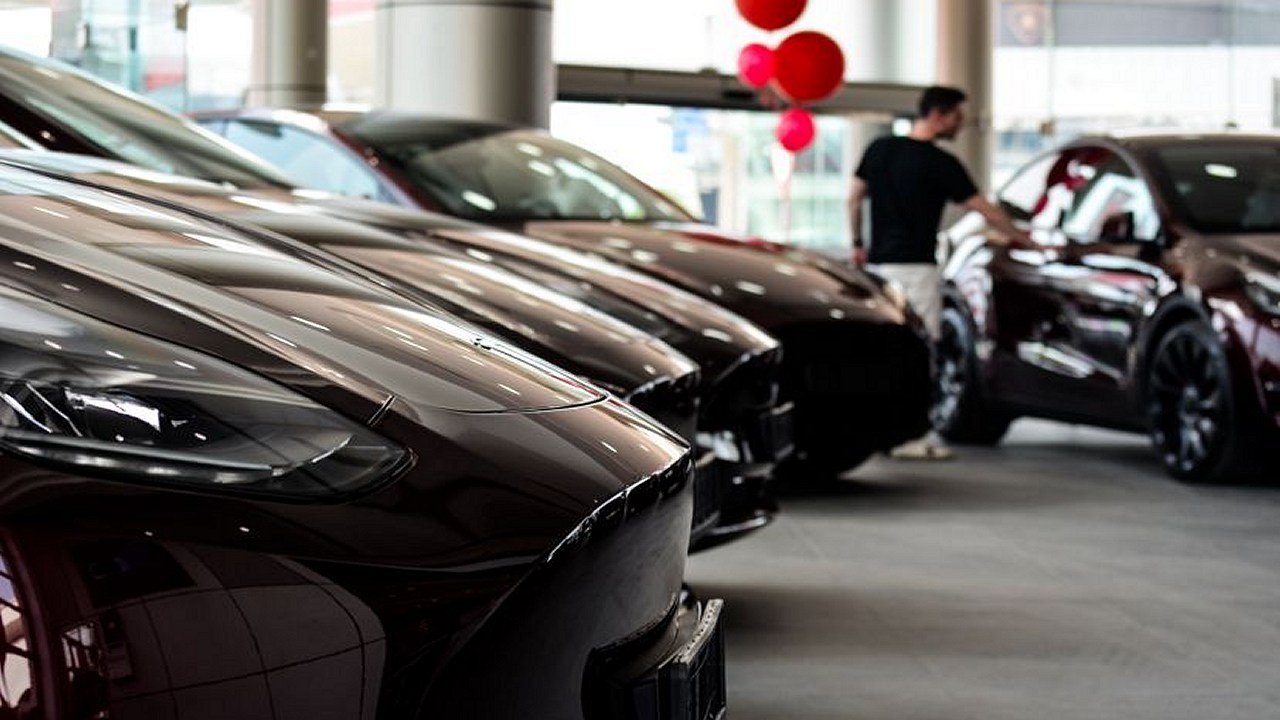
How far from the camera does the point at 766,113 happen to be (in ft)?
87.5

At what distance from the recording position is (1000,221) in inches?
356

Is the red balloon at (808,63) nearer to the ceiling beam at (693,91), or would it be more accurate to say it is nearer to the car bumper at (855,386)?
the ceiling beam at (693,91)

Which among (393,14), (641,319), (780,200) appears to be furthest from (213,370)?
(780,200)

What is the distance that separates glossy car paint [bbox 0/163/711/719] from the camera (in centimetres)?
169

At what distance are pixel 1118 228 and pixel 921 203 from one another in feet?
3.25

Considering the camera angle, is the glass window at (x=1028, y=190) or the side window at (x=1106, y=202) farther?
the glass window at (x=1028, y=190)

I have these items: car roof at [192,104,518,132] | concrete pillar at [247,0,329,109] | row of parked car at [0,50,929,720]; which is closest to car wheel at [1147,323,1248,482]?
car roof at [192,104,518,132]

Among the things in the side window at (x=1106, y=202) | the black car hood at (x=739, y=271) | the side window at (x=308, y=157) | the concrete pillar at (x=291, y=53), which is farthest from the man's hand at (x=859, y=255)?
the concrete pillar at (x=291, y=53)

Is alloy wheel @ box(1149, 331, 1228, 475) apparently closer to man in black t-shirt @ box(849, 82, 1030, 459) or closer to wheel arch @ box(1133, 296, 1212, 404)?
wheel arch @ box(1133, 296, 1212, 404)

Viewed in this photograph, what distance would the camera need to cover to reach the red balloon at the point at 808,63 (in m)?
17.8

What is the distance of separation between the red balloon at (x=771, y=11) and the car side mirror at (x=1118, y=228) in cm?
794

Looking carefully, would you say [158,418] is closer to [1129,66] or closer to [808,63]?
[808,63]

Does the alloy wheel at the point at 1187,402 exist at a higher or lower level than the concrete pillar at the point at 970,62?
lower

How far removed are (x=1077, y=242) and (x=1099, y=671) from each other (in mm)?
4417
